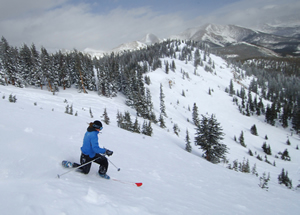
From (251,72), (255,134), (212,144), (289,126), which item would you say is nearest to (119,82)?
(212,144)

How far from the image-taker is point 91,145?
19.6 feet

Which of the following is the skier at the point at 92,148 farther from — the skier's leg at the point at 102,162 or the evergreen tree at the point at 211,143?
the evergreen tree at the point at 211,143

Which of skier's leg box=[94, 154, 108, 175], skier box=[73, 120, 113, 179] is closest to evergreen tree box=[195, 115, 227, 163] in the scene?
skier's leg box=[94, 154, 108, 175]

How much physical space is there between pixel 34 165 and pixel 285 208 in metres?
11.0

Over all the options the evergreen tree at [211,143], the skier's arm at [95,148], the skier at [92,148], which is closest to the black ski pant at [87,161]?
the skier at [92,148]

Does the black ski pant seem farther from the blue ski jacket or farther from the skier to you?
the blue ski jacket

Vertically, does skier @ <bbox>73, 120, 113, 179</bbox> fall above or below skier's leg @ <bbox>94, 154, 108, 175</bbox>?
above

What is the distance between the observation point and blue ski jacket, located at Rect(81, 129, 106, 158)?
5.80m

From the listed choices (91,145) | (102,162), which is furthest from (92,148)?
(102,162)

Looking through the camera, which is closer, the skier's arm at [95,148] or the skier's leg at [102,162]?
the skier's arm at [95,148]

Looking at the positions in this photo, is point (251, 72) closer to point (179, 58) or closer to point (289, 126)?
point (179, 58)

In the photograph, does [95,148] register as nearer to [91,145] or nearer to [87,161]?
[91,145]

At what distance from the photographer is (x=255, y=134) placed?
64.4m

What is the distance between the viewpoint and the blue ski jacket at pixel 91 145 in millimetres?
5797
